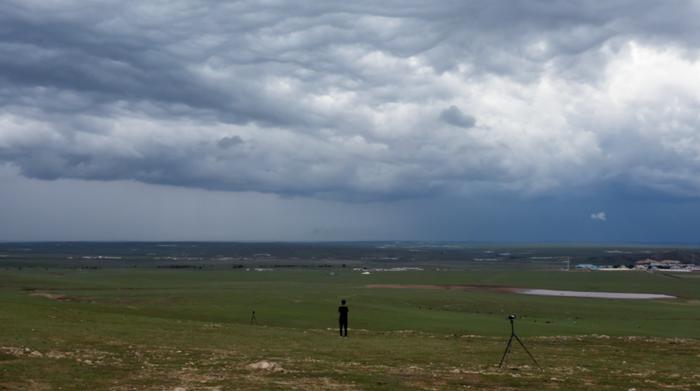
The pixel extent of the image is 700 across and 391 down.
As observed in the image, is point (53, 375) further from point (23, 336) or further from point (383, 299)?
point (383, 299)

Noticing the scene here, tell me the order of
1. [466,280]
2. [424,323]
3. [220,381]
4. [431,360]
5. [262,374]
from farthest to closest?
[466,280] → [424,323] → [431,360] → [262,374] → [220,381]

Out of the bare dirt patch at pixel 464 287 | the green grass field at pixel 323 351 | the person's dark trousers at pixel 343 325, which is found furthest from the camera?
the bare dirt patch at pixel 464 287

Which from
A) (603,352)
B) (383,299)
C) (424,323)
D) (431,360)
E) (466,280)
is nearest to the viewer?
(431,360)

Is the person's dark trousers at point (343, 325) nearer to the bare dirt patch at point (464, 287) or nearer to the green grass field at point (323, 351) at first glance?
the green grass field at point (323, 351)

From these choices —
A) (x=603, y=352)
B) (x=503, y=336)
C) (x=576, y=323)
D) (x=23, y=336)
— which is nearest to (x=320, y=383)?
(x=23, y=336)

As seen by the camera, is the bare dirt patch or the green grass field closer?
the green grass field

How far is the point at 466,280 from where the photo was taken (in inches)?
4461

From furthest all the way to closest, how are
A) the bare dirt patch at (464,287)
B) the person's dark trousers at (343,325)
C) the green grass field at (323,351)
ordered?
the bare dirt patch at (464,287), the person's dark trousers at (343,325), the green grass field at (323,351)

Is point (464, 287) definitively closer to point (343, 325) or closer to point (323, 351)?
point (343, 325)

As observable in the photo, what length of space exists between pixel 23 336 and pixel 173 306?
996 inches

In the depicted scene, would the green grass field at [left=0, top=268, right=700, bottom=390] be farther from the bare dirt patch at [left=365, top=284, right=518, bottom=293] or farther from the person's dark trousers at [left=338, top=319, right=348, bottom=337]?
the bare dirt patch at [left=365, top=284, right=518, bottom=293]

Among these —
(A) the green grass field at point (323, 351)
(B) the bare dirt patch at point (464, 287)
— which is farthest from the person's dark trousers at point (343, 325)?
(B) the bare dirt patch at point (464, 287)

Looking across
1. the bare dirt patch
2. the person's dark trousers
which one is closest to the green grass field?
the person's dark trousers

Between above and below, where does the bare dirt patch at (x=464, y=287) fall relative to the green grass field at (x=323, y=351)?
below
